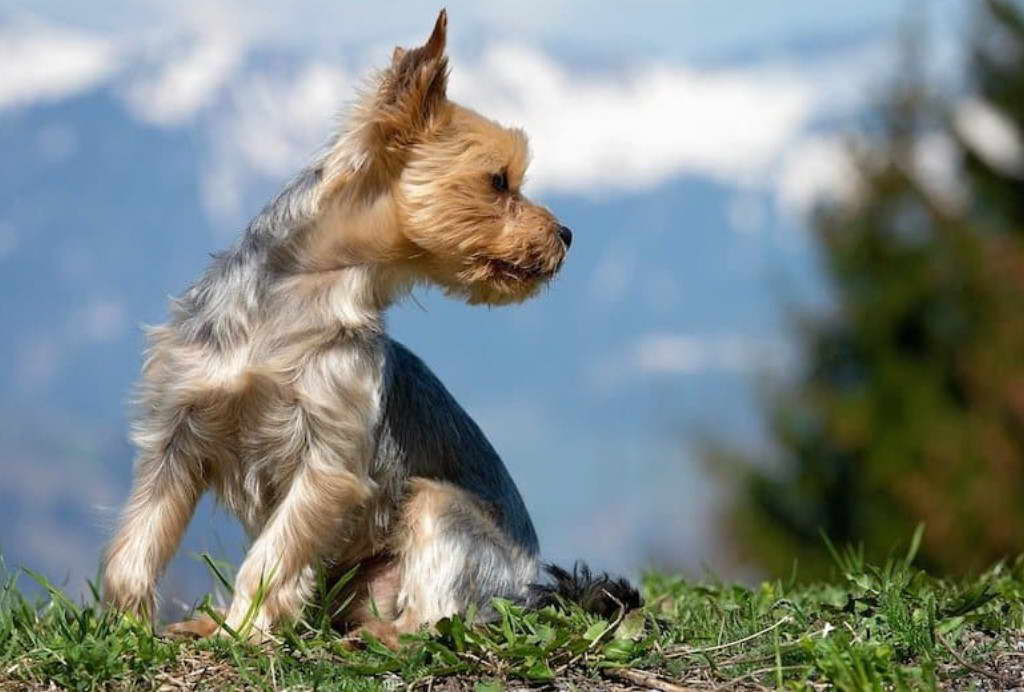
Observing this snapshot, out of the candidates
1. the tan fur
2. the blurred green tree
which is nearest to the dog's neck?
the tan fur

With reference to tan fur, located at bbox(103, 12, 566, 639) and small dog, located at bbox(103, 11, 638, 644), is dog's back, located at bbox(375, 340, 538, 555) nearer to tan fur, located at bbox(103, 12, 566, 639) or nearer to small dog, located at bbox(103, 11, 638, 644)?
small dog, located at bbox(103, 11, 638, 644)

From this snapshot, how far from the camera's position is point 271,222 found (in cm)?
800

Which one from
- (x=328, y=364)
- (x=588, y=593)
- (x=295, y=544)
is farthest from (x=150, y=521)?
(x=588, y=593)

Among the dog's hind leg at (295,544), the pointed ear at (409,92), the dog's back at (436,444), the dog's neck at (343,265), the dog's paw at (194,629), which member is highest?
the pointed ear at (409,92)

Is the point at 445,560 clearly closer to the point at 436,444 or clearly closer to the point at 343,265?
the point at 436,444

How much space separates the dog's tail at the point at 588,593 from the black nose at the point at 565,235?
1.83 metres

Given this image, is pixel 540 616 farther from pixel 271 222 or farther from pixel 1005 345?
pixel 1005 345

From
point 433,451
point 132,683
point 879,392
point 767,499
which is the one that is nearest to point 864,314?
point 879,392

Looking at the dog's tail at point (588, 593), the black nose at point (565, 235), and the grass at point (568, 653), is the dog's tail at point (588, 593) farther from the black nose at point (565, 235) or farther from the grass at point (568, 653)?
the black nose at point (565, 235)

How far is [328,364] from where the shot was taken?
7801 millimetres

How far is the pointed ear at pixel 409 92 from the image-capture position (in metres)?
7.97

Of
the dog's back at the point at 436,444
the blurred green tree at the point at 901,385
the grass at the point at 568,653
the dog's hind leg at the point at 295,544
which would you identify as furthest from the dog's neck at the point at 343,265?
the blurred green tree at the point at 901,385

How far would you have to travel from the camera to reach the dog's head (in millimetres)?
8000

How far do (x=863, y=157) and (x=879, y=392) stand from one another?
5.34 m
